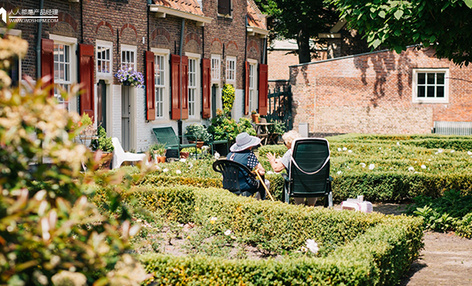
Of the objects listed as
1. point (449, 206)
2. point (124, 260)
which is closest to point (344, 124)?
point (449, 206)

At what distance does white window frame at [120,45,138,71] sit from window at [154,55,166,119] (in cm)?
132

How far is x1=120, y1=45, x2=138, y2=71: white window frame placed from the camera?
15.4 meters

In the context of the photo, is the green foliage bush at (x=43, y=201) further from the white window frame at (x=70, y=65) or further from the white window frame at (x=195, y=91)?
the white window frame at (x=195, y=91)

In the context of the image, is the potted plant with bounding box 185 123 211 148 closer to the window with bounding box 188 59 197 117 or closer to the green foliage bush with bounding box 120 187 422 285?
the window with bounding box 188 59 197 117

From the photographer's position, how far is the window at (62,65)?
13.0m

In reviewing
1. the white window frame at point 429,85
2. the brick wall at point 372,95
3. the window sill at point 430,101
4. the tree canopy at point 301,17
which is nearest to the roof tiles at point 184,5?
the brick wall at point 372,95

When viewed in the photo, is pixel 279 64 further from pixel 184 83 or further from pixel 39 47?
pixel 39 47

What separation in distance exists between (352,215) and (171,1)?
12479 mm

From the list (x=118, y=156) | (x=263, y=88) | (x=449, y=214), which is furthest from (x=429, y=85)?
(x=449, y=214)

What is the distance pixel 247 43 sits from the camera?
73.7ft

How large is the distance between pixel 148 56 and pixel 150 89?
0.88 metres

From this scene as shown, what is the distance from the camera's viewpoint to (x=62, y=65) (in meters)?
13.2

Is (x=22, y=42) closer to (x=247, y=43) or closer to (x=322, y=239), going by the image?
(x=322, y=239)

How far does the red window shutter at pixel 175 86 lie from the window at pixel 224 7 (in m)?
3.78
